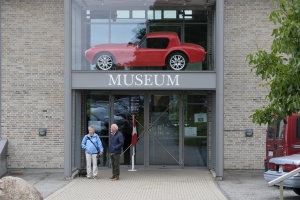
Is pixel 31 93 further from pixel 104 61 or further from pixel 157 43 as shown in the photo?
pixel 157 43

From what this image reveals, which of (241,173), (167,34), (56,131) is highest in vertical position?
(167,34)

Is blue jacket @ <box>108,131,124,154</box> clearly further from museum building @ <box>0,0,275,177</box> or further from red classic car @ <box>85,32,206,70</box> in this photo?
red classic car @ <box>85,32,206,70</box>

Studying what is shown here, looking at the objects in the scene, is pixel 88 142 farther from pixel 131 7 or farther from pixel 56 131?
pixel 131 7

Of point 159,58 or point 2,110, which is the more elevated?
point 159,58

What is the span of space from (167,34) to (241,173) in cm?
524

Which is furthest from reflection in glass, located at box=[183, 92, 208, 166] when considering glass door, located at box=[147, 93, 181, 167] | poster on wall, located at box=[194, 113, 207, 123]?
glass door, located at box=[147, 93, 181, 167]

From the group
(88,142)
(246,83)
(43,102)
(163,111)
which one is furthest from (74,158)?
(246,83)

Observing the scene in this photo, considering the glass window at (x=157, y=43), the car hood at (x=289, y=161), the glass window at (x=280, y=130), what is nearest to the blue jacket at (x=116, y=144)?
the glass window at (x=157, y=43)

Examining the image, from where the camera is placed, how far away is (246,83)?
815 inches

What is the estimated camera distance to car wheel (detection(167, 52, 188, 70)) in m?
19.1

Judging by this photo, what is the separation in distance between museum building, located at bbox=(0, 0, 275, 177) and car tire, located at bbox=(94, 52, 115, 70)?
3cm

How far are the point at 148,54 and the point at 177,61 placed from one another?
941 mm

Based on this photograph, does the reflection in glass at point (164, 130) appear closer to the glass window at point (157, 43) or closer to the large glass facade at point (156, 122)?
the large glass facade at point (156, 122)

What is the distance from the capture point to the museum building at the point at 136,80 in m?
18.9
